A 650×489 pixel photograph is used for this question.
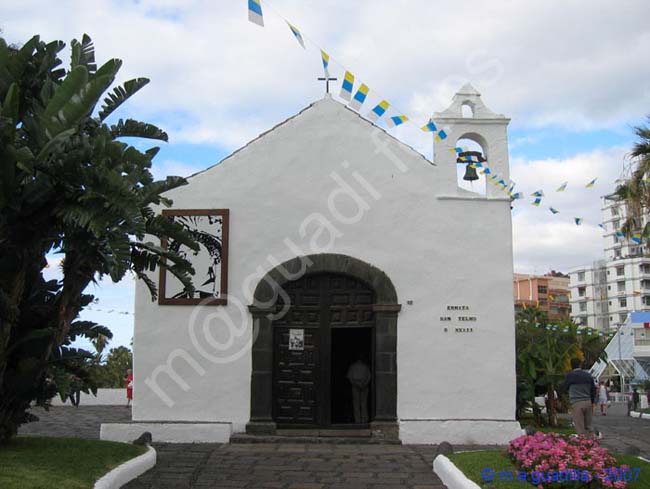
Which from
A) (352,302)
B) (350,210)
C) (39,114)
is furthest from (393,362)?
(39,114)

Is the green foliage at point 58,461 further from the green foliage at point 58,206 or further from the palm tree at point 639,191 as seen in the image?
the palm tree at point 639,191

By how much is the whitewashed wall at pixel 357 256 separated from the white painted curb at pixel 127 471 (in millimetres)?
2368

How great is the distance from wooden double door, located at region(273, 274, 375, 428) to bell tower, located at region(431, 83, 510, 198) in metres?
2.71

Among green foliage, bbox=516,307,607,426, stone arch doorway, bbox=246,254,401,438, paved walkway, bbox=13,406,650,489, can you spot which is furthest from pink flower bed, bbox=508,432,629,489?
green foliage, bbox=516,307,607,426

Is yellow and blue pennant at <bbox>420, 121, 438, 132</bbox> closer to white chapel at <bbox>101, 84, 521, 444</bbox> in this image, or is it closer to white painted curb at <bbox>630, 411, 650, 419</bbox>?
Answer: white chapel at <bbox>101, 84, 521, 444</bbox>

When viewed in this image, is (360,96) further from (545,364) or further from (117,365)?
(117,365)

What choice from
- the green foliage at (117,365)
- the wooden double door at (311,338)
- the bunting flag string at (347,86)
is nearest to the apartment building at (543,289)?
the green foliage at (117,365)

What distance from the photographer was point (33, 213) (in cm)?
883

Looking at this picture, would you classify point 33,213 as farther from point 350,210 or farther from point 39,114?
point 350,210

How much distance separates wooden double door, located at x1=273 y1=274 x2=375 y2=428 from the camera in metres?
12.3

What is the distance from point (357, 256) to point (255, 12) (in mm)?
4635

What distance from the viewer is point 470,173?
13016mm

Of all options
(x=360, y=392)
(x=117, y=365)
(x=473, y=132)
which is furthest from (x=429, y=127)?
(x=117, y=365)

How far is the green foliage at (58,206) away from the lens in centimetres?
834
